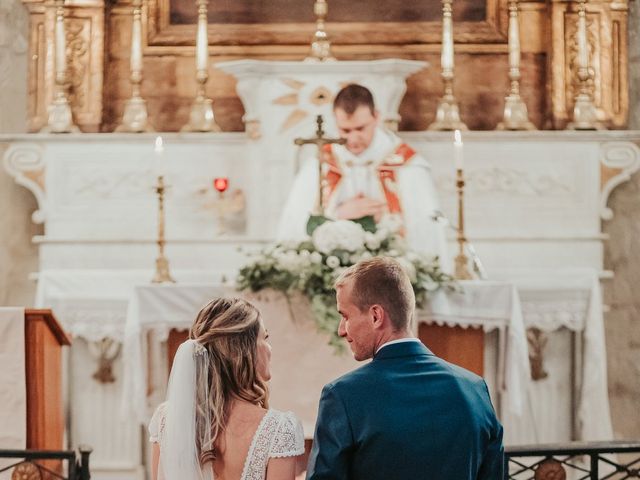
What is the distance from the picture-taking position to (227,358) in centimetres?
343

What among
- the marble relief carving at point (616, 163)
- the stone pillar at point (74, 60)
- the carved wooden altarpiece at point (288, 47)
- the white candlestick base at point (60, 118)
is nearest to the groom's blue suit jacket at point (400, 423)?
the marble relief carving at point (616, 163)

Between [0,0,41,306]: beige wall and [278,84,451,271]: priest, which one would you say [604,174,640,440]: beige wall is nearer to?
[278,84,451,271]: priest

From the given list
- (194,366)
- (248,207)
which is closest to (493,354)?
(248,207)

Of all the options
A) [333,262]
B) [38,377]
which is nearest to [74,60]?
[333,262]

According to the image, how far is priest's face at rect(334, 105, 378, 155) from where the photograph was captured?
307 inches

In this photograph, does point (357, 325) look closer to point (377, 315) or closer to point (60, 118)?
point (377, 315)

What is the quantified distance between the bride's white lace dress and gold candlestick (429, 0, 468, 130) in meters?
5.55

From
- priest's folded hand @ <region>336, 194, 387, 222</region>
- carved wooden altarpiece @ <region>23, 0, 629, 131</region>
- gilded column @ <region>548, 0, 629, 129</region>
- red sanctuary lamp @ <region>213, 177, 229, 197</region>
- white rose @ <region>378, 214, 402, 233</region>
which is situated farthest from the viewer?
carved wooden altarpiece @ <region>23, 0, 629, 131</region>

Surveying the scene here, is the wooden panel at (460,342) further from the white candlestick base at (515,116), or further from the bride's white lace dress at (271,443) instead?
the bride's white lace dress at (271,443)

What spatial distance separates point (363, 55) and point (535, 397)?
2721mm

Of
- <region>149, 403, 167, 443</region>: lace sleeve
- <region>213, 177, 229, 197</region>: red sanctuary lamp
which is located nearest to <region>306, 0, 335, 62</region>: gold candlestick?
<region>213, 177, 229, 197</region>: red sanctuary lamp

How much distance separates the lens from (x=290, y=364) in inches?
265

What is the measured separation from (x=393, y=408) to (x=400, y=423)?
39 millimetres

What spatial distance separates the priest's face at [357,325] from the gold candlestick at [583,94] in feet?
→ 19.0
